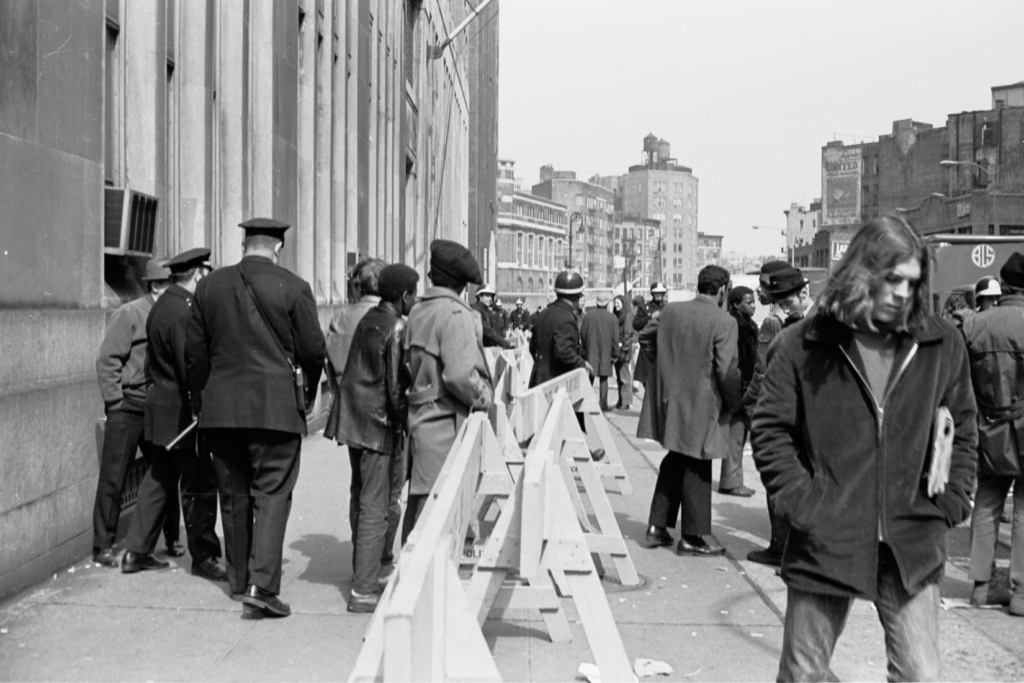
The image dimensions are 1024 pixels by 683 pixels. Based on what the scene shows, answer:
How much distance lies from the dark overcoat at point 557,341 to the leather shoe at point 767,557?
4760 mm

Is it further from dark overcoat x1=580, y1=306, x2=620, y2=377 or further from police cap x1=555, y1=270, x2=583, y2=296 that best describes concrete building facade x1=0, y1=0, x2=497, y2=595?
dark overcoat x1=580, y1=306, x2=620, y2=377

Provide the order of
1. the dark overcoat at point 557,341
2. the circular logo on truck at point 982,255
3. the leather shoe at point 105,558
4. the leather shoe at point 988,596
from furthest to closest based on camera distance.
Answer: the circular logo on truck at point 982,255 < the dark overcoat at point 557,341 < the leather shoe at point 105,558 < the leather shoe at point 988,596

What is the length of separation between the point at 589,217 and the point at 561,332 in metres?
170

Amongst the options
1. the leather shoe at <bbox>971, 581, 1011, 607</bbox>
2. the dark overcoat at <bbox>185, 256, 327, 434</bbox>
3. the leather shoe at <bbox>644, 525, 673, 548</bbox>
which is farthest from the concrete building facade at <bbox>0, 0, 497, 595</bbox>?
the leather shoe at <bbox>971, 581, 1011, 607</bbox>

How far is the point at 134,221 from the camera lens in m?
9.34

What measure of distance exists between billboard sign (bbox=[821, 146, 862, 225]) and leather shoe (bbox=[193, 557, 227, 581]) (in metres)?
125

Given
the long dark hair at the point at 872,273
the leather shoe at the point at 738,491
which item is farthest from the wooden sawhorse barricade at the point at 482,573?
the leather shoe at the point at 738,491

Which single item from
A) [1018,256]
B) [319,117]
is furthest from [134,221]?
[319,117]

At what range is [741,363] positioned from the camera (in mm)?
9359

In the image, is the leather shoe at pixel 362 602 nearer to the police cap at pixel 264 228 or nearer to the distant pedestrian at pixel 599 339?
the police cap at pixel 264 228

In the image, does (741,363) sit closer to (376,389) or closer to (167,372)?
(376,389)

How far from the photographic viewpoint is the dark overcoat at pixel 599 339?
1759cm

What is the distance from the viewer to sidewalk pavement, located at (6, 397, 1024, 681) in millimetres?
5688

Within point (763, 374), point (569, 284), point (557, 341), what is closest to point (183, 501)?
point (763, 374)
